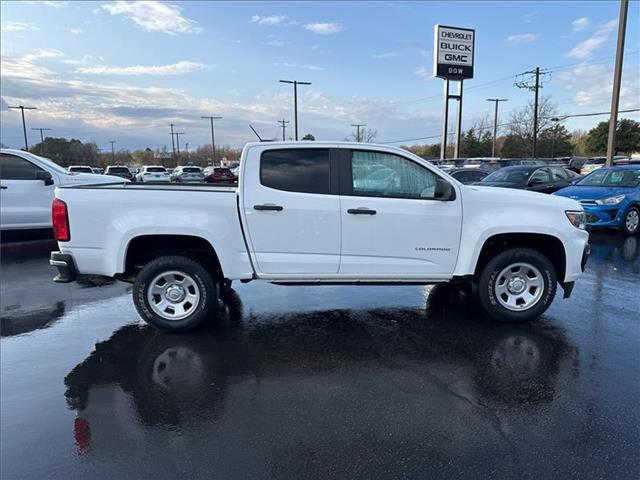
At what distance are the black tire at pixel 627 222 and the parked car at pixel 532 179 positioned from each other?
2905mm

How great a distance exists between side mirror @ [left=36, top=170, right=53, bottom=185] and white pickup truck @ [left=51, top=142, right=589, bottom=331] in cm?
599

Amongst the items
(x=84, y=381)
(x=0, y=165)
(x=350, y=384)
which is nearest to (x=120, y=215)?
(x=84, y=381)

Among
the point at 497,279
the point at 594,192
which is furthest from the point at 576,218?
the point at 594,192

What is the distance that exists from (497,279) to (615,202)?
7622 mm

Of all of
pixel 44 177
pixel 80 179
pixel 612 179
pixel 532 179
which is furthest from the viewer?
pixel 532 179

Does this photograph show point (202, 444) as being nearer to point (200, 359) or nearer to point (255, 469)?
point (255, 469)

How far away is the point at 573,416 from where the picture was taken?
10.6 feet

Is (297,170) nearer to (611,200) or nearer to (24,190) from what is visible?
(24,190)

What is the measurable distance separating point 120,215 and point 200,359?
1685 mm

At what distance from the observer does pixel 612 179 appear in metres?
11.5

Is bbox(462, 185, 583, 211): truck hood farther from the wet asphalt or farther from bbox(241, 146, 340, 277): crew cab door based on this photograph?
bbox(241, 146, 340, 277): crew cab door

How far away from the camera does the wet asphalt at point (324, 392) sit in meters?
2.76

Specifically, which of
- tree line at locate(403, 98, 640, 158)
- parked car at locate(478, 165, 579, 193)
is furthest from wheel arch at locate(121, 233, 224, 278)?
tree line at locate(403, 98, 640, 158)

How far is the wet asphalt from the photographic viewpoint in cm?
276
